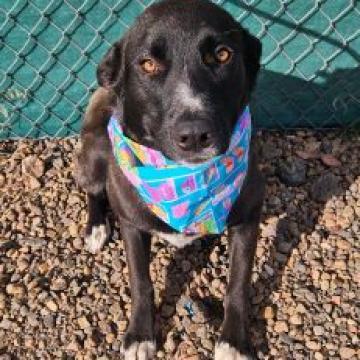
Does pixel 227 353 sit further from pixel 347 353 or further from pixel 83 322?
pixel 83 322

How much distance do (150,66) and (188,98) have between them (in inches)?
9.5

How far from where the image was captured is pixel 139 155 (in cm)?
321

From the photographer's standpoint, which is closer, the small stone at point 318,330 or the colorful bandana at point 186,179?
the colorful bandana at point 186,179

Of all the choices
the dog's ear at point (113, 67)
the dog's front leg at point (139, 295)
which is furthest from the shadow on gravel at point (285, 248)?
the dog's ear at point (113, 67)

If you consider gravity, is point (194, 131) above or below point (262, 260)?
above

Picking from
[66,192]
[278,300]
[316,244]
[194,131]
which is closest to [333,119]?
[316,244]

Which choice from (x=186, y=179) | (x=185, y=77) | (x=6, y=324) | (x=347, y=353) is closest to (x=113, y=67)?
(x=185, y=77)

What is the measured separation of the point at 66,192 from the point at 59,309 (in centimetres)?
81

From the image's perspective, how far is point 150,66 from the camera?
9.43 feet

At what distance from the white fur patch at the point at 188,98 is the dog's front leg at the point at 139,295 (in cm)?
95

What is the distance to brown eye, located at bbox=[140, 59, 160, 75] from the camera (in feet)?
9.35

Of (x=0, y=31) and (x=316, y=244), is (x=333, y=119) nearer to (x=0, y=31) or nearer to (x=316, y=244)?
(x=316, y=244)

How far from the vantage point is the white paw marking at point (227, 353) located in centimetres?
340

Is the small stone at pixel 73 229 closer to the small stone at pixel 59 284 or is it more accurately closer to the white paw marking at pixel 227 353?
the small stone at pixel 59 284
